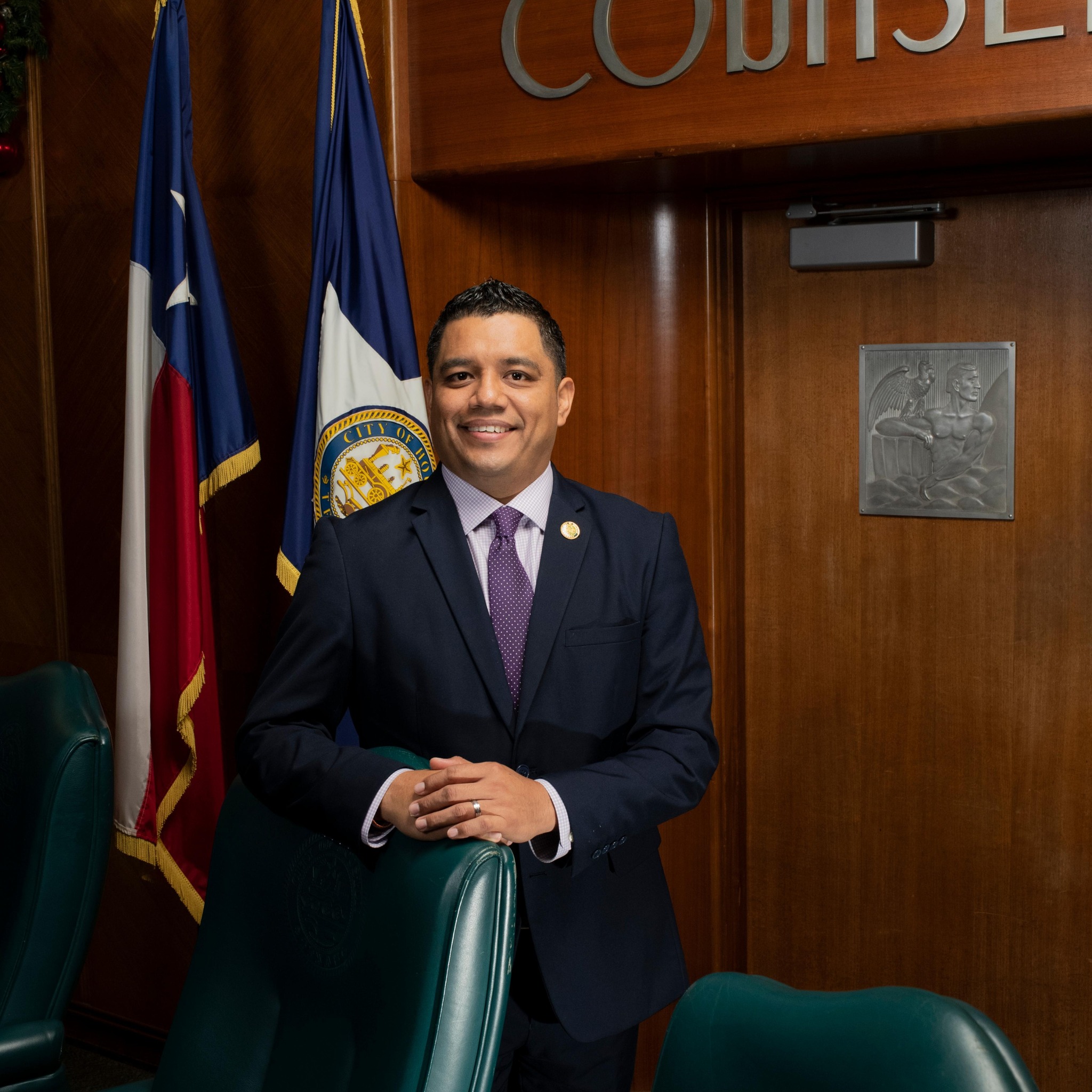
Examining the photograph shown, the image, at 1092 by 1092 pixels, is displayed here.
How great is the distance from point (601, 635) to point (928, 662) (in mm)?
1288

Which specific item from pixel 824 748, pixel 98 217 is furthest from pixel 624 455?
pixel 98 217

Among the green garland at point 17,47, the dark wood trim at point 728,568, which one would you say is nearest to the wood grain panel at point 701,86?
the dark wood trim at point 728,568

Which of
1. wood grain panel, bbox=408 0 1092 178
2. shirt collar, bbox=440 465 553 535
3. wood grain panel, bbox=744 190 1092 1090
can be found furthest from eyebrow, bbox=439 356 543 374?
wood grain panel, bbox=744 190 1092 1090

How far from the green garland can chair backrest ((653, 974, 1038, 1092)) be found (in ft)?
9.31

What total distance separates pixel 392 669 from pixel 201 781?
1.10m

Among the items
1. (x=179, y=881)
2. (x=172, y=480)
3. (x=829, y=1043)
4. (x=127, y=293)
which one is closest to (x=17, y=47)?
(x=127, y=293)

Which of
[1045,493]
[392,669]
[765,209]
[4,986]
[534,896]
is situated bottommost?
[4,986]

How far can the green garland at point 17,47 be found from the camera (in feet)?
9.86

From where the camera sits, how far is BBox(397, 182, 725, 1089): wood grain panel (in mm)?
2932

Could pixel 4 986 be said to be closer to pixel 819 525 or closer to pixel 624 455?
pixel 624 455

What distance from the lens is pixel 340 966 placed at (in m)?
1.39

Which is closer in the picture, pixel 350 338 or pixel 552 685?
pixel 552 685

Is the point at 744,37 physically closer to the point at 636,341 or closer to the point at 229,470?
the point at 636,341

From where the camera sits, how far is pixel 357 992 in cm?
135
